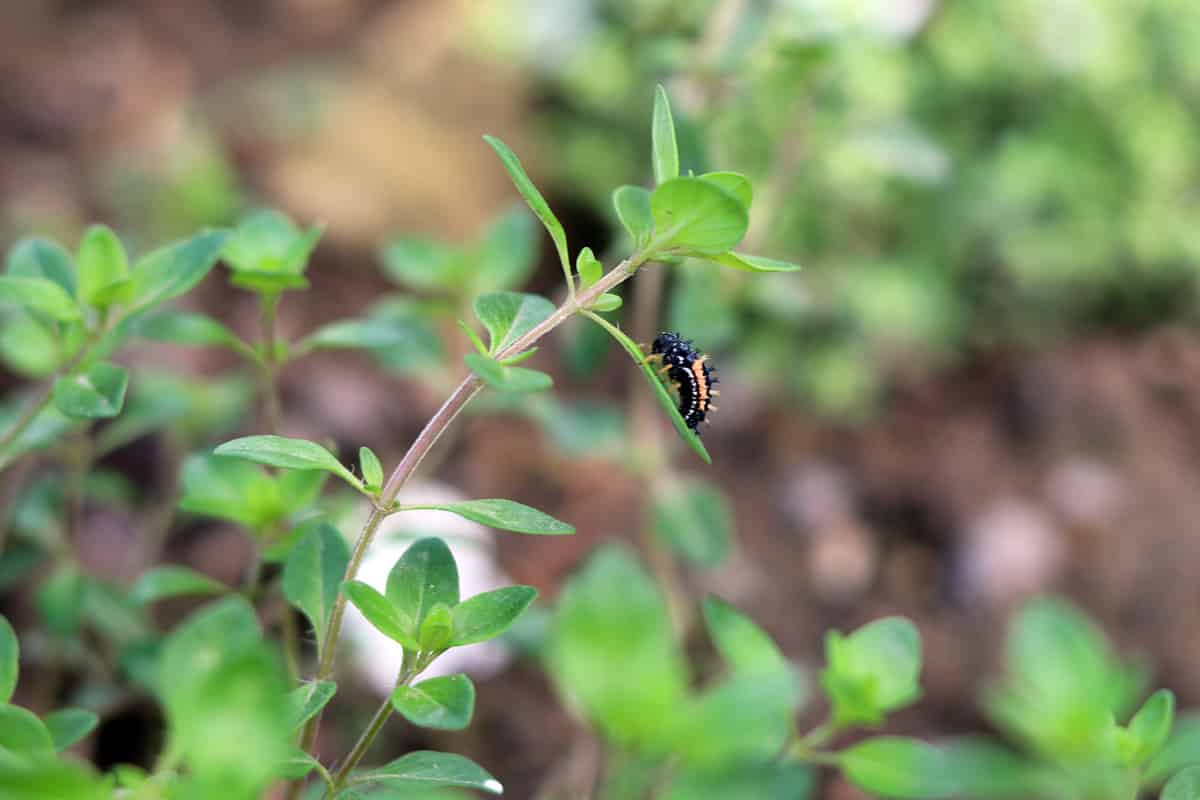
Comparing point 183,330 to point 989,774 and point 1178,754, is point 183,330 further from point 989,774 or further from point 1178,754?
point 1178,754

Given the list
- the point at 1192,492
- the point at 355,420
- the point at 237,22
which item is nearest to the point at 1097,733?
the point at 355,420

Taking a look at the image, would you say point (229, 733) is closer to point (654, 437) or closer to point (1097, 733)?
point (1097, 733)

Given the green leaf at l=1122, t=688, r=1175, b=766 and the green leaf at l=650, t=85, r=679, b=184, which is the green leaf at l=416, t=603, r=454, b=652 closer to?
the green leaf at l=650, t=85, r=679, b=184

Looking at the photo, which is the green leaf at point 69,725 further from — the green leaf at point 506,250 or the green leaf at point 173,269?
the green leaf at point 506,250

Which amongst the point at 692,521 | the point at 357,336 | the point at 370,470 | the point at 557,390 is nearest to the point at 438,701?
the point at 370,470

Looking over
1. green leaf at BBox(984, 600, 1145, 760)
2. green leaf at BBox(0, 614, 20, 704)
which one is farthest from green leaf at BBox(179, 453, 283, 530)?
green leaf at BBox(984, 600, 1145, 760)

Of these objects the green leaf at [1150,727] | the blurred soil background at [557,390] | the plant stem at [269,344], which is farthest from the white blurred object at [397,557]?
the green leaf at [1150,727]
